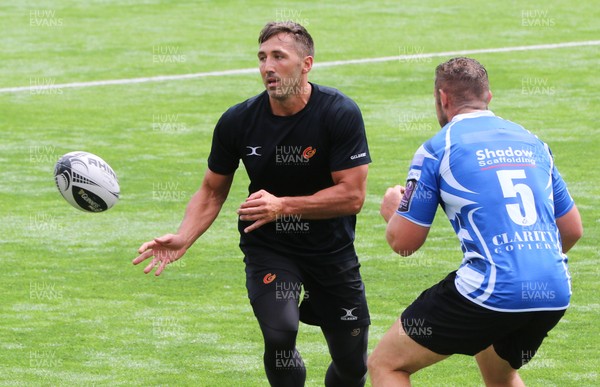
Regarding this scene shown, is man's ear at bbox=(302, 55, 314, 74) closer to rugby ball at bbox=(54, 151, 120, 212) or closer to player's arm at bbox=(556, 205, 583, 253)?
player's arm at bbox=(556, 205, 583, 253)

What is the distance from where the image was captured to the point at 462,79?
6.67 meters

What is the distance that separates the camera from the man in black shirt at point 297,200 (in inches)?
304

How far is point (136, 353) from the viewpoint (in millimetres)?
9602

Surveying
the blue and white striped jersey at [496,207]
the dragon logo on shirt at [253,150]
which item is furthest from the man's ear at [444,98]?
the dragon logo on shirt at [253,150]

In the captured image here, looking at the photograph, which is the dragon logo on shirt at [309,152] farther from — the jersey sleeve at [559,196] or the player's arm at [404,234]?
the jersey sleeve at [559,196]

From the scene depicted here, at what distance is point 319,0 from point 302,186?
69.8 feet

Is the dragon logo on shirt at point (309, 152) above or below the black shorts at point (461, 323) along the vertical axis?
above

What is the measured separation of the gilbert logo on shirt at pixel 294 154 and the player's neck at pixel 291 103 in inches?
8.8

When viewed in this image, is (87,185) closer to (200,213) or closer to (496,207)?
(200,213)

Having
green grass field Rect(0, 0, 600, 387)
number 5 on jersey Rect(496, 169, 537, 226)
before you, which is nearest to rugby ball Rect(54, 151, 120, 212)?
green grass field Rect(0, 0, 600, 387)

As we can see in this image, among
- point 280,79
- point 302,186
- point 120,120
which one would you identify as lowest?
point 120,120

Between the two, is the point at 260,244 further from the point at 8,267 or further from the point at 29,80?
the point at 29,80

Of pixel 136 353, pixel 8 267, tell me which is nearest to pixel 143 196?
pixel 8 267

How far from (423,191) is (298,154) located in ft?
4.67
